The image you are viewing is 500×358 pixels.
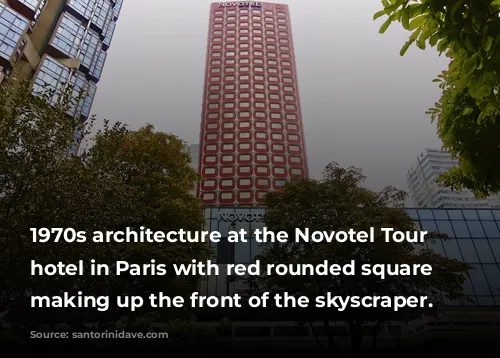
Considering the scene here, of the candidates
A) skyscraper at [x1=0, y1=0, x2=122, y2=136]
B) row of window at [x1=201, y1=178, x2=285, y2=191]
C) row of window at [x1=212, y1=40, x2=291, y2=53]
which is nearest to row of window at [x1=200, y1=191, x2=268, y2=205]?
row of window at [x1=201, y1=178, x2=285, y2=191]

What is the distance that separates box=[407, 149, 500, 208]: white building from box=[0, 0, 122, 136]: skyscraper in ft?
376

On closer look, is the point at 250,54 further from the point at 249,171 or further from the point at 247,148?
the point at 249,171

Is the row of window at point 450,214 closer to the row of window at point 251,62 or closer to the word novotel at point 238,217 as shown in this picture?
the word novotel at point 238,217

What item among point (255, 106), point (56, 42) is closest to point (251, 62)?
point (255, 106)

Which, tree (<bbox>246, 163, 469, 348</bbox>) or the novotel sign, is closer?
tree (<bbox>246, 163, 469, 348</bbox>)

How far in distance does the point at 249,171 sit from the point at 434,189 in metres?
103

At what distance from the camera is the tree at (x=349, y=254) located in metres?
14.3

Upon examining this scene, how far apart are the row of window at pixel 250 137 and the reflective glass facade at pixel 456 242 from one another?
113 feet

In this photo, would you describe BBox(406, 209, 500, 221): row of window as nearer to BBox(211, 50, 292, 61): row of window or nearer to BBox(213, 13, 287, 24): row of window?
BBox(211, 50, 292, 61): row of window

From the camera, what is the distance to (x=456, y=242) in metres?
31.0

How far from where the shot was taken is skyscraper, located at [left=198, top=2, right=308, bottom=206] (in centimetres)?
6178

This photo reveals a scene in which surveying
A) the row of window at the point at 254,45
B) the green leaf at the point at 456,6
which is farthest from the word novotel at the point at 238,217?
the row of window at the point at 254,45

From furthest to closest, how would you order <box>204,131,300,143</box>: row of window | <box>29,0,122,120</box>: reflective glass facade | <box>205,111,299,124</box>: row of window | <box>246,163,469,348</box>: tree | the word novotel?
<box>205,111,299,124</box>: row of window
<box>204,131,300,143</box>: row of window
<box>29,0,122,120</box>: reflective glass facade
the word novotel
<box>246,163,469,348</box>: tree

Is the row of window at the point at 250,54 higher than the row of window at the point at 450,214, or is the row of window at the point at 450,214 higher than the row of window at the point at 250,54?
the row of window at the point at 250,54
